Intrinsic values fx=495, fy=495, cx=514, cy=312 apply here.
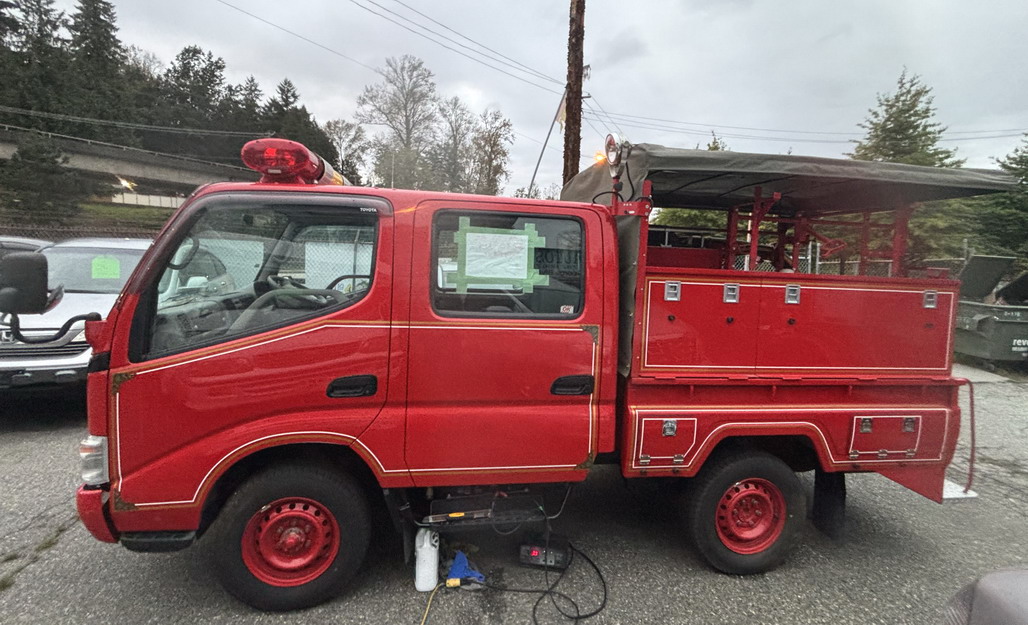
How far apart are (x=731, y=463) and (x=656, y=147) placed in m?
1.86

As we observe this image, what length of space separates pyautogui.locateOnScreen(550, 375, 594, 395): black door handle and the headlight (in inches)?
84.9

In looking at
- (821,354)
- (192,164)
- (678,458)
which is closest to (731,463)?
(678,458)

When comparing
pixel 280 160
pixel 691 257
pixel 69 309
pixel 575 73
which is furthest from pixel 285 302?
pixel 575 73

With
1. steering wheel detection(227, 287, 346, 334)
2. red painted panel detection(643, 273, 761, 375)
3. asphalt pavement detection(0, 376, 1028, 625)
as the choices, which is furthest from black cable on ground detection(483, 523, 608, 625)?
steering wheel detection(227, 287, 346, 334)

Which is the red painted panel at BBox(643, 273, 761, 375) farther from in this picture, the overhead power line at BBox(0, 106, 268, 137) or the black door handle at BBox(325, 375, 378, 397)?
the overhead power line at BBox(0, 106, 268, 137)

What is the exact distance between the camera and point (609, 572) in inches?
118

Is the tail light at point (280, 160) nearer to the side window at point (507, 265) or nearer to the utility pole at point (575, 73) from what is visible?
the side window at point (507, 265)

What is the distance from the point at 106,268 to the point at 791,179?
24.5 ft

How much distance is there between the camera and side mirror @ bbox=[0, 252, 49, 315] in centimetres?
224

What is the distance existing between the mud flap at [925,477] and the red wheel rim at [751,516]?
70cm

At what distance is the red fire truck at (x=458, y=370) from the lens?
2346 mm

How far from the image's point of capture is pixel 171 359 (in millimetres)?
2299

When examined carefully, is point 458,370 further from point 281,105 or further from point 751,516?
point 281,105

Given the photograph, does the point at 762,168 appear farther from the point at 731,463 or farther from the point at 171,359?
the point at 171,359
